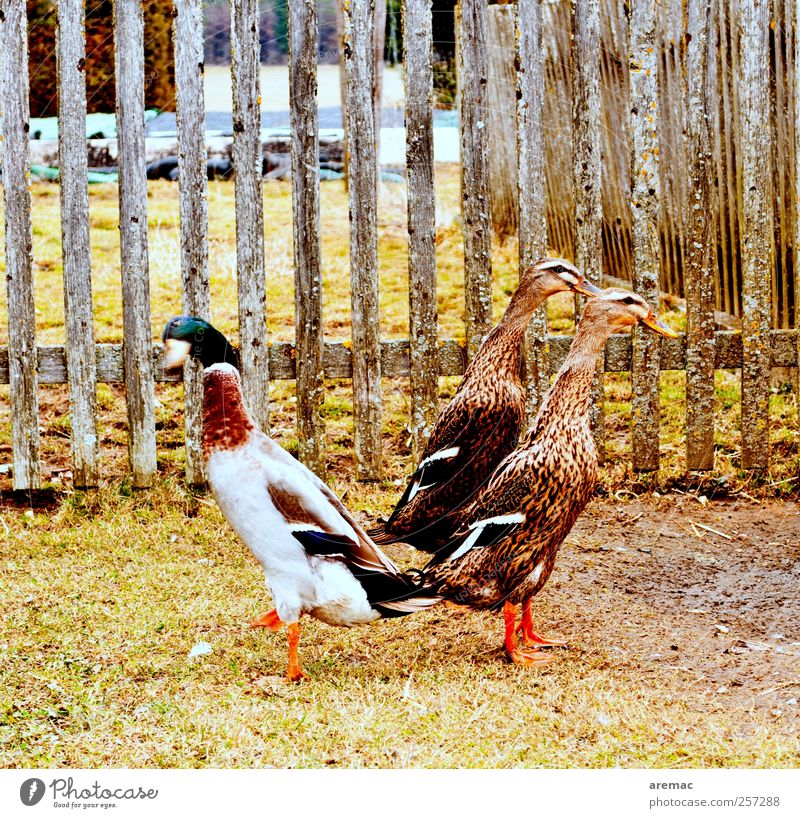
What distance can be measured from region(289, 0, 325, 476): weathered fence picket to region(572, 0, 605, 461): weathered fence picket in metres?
0.96

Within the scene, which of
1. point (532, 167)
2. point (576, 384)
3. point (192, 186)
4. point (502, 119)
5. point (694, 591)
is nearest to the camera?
point (576, 384)

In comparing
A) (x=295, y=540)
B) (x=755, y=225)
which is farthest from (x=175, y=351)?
(x=755, y=225)

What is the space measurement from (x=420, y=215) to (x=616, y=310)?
136cm

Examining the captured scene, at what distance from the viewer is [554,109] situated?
5418 mm

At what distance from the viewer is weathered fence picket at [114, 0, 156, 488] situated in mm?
4152

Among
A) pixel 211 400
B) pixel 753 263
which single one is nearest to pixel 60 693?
pixel 211 400

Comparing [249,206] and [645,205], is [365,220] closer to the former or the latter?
[249,206]

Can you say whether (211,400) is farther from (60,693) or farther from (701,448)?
(701,448)

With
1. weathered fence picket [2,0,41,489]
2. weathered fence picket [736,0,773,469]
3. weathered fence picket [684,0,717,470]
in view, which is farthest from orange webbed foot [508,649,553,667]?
weathered fence picket [2,0,41,489]

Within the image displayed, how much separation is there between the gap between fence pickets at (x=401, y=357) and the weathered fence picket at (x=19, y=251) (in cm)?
7

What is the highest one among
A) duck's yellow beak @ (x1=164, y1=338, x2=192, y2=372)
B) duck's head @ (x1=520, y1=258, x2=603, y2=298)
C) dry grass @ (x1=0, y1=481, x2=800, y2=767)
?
duck's head @ (x1=520, y1=258, x2=603, y2=298)

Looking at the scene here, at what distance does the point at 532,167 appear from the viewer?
14.3ft

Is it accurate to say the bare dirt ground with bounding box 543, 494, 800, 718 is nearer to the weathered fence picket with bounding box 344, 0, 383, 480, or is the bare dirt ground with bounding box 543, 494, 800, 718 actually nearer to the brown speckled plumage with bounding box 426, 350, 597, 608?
the brown speckled plumage with bounding box 426, 350, 597, 608

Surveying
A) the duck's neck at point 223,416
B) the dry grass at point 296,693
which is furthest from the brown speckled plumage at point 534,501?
the duck's neck at point 223,416
